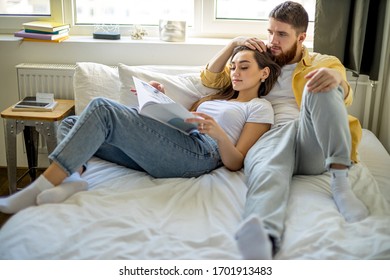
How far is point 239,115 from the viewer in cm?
176

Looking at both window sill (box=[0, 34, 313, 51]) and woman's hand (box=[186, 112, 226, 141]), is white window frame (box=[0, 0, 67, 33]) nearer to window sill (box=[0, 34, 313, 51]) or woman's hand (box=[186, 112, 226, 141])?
window sill (box=[0, 34, 313, 51])

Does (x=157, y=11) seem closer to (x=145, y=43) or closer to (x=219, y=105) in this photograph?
(x=145, y=43)

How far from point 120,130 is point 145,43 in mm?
991

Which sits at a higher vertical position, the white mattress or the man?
the man

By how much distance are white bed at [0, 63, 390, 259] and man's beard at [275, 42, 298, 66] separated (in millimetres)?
509

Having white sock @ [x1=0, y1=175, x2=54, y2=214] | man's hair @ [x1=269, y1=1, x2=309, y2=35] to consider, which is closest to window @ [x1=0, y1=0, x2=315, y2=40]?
man's hair @ [x1=269, y1=1, x2=309, y2=35]

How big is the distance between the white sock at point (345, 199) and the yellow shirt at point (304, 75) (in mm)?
339

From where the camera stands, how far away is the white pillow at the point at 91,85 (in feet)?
7.11

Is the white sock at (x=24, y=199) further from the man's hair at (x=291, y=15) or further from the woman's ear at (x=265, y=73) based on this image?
the man's hair at (x=291, y=15)

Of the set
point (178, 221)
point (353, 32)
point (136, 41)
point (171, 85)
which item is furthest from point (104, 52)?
point (178, 221)

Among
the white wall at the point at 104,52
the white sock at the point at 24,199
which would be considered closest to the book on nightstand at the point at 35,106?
the white wall at the point at 104,52

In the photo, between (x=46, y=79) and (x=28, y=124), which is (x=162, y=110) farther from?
(x=46, y=79)

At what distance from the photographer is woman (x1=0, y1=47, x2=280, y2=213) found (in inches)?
57.6
